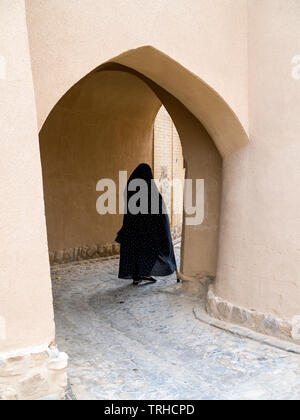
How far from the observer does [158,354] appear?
4.50 meters

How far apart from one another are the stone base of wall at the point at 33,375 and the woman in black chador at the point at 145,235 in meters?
3.82

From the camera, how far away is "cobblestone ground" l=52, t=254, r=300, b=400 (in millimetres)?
3693

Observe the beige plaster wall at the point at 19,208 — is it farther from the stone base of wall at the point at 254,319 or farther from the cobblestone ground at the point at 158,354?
the stone base of wall at the point at 254,319

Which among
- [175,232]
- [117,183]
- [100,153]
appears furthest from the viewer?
[175,232]

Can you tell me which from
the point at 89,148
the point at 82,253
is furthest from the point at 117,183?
the point at 82,253

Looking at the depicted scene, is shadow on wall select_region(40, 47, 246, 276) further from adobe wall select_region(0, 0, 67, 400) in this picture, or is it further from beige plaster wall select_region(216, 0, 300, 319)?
adobe wall select_region(0, 0, 67, 400)

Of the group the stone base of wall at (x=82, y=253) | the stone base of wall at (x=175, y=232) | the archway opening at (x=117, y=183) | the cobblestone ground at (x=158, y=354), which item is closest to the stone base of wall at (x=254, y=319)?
the cobblestone ground at (x=158, y=354)

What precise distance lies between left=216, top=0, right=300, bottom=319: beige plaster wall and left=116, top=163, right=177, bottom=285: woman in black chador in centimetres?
193

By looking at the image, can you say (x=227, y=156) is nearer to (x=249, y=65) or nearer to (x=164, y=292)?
(x=249, y=65)

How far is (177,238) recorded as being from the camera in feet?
38.9

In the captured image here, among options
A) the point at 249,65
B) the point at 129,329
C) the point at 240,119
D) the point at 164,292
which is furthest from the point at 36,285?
the point at 164,292

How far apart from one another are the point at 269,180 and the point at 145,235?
270cm

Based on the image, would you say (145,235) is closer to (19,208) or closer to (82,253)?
(82,253)

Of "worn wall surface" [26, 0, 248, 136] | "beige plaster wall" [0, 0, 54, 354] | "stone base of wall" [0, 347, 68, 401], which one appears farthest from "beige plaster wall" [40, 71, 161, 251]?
"stone base of wall" [0, 347, 68, 401]
